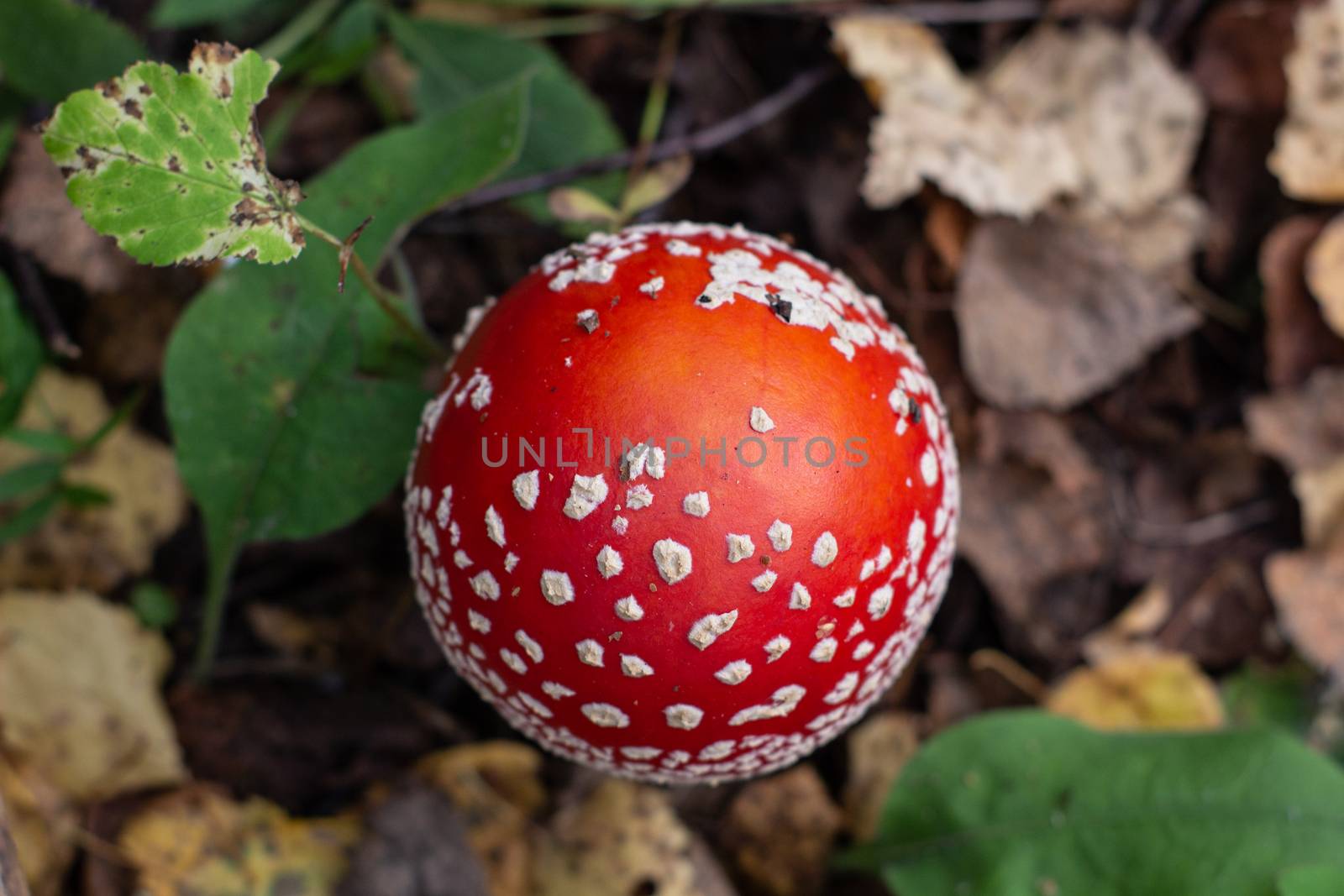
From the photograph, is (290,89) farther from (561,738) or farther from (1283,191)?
(1283,191)

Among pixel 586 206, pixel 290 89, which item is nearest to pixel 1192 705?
pixel 586 206

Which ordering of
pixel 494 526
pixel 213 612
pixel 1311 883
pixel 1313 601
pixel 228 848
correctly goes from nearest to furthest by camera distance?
1. pixel 494 526
2. pixel 1311 883
3. pixel 228 848
4. pixel 213 612
5. pixel 1313 601

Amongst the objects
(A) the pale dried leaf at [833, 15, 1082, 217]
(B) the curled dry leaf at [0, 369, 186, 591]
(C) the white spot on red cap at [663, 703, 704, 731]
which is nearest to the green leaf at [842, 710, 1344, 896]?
(C) the white spot on red cap at [663, 703, 704, 731]

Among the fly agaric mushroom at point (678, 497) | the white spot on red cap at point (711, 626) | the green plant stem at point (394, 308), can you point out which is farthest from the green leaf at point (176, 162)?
the white spot on red cap at point (711, 626)

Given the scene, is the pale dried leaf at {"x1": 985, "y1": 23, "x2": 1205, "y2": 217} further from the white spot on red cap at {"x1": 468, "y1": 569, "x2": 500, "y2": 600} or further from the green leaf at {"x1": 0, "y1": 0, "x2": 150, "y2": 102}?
the green leaf at {"x1": 0, "y1": 0, "x2": 150, "y2": 102}

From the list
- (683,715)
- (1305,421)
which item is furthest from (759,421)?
A: (1305,421)

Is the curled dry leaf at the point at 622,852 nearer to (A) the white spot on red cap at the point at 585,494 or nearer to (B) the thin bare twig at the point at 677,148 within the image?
(A) the white spot on red cap at the point at 585,494

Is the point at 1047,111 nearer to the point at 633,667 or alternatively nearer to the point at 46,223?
the point at 633,667
